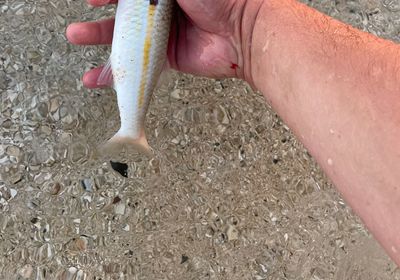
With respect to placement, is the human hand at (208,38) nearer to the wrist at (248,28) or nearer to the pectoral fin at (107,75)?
the wrist at (248,28)

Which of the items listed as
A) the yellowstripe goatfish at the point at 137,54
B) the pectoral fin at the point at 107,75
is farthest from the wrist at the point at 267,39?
the pectoral fin at the point at 107,75

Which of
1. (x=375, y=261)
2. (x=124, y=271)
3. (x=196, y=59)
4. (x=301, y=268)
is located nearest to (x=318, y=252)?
(x=301, y=268)

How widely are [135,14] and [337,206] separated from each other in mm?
971

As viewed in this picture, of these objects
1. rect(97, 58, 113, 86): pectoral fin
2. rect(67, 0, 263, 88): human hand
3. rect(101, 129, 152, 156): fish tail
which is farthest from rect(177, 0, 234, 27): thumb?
rect(101, 129, 152, 156): fish tail

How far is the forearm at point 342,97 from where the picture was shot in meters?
1.07

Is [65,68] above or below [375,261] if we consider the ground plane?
above

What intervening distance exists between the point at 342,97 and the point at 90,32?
2.58 feet

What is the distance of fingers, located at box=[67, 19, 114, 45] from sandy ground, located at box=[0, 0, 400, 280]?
0.65ft

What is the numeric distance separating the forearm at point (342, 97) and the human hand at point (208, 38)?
0.07 meters

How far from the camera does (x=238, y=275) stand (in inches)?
67.3

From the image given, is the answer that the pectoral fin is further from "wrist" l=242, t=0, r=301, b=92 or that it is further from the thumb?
"wrist" l=242, t=0, r=301, b=92

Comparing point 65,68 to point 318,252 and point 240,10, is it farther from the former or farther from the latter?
point 318,252

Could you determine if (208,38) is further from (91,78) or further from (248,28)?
(91,78)

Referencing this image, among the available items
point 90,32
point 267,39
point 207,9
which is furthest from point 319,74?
point 90,32
